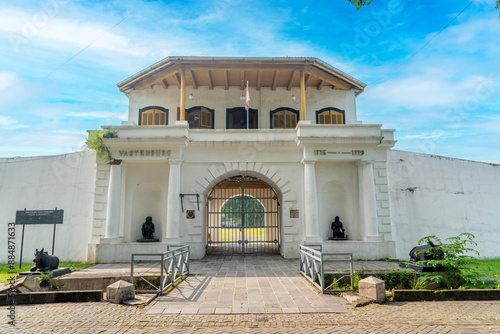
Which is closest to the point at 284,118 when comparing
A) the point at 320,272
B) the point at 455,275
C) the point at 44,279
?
the point at 320,272

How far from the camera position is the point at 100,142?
13852mm

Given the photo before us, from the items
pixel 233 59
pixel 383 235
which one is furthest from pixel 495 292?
pixel 233 59

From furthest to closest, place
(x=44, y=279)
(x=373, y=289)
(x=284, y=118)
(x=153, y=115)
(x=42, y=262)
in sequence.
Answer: (x=284, y=118) < (x=153, y=115) < (x=42, y=262) < (x=44, y=279) < (x=373, y=289)

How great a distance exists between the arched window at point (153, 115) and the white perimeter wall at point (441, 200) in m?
11.9

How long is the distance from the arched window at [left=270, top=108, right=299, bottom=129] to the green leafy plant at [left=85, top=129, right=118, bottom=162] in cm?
815

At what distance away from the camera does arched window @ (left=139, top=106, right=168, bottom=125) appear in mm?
17234

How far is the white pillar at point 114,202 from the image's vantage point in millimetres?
13672

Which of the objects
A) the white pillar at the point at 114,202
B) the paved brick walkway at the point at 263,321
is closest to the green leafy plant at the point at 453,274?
the paved brick walkway at the point at 263,321

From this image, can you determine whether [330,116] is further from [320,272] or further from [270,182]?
[320,272]

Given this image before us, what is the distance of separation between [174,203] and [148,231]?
1.99m

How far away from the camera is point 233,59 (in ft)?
49.2

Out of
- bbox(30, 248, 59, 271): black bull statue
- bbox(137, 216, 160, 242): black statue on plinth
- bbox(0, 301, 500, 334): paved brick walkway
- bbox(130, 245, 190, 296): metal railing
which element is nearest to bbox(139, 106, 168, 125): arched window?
bbox(137, 216, 160, 242): black statue on plinth

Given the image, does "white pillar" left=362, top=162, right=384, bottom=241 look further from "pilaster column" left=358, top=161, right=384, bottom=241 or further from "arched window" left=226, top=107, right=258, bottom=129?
"arched window" left=226, top=107, right=258, bottom=129

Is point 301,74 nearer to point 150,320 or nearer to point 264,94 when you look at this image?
point 264,94
